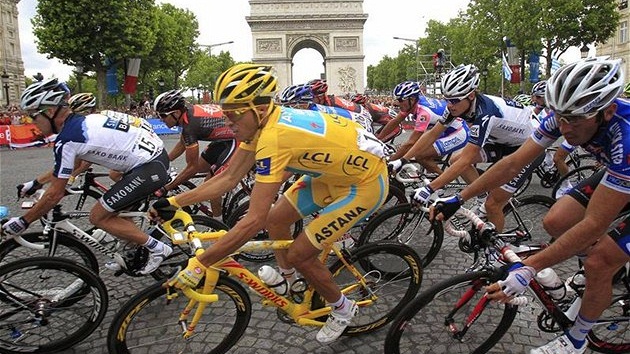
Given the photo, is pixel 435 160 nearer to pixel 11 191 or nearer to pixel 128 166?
pixel 128 166

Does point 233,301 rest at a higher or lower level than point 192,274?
lower

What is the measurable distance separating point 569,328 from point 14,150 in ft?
71.8

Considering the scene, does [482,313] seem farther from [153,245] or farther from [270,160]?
[153,245]

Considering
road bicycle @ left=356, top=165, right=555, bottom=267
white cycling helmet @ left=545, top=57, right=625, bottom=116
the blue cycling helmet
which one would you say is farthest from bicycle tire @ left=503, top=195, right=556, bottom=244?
the blue cycling helmet

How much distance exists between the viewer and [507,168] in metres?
3.23

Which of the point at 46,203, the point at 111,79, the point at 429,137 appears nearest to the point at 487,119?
the point at 429,137

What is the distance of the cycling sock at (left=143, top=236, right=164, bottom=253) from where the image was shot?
409 centimetres

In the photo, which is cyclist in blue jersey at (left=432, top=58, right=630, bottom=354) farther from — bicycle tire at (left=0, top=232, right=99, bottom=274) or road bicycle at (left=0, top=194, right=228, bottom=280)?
bicycle tire at (left=0, top=232, right=99, bottom=274)

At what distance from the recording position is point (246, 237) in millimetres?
2701

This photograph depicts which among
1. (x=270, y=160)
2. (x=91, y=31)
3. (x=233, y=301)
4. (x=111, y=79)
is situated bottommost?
(x=233, y=301)

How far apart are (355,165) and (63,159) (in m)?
2.43

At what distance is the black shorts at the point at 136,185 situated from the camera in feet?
13.6

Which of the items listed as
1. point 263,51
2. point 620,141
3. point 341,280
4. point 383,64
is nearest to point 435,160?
point 341,280

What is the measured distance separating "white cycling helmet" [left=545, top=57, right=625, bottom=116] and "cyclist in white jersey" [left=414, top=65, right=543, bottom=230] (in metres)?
1.66
